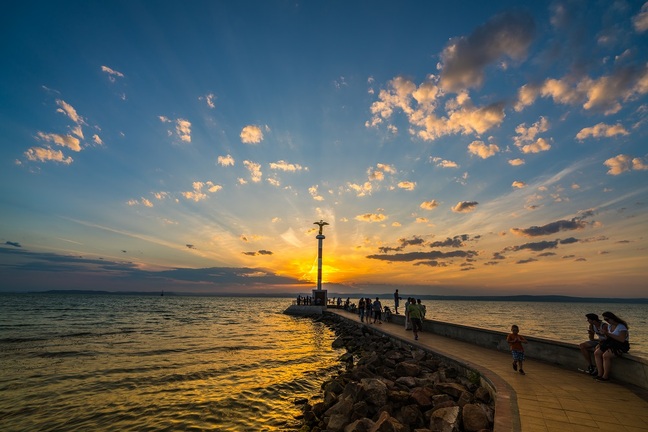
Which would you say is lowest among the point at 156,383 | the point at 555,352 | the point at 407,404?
the point at 156,383

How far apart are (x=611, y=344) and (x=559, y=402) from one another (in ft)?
9.41

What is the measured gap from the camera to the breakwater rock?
6523 millimetres

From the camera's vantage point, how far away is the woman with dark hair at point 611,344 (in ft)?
25.7

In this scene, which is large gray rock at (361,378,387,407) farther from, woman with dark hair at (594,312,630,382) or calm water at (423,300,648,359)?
calm water at (423,300,648,359)

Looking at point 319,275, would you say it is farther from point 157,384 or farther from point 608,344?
point 608,344

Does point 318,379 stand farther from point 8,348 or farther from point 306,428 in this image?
point 8,348

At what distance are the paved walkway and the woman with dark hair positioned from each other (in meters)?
0.35

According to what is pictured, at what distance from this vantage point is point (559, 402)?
6.45 meters

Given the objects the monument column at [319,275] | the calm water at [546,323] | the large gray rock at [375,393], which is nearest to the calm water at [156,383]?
the large gray rock at [375,393]

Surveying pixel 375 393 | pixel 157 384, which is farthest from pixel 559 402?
pixel 157 384

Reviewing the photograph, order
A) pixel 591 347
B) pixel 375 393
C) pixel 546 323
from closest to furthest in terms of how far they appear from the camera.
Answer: pixel 375 393 → pixel 591 347 → pixel 546 323

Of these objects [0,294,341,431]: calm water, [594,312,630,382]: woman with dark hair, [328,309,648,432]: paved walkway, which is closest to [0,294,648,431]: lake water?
[0,294,341,431]: calm water

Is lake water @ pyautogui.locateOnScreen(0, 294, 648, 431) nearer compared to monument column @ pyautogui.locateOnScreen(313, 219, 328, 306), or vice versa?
lake water @ pyautogui.locateOnScreen(0, 294, 648, 431)

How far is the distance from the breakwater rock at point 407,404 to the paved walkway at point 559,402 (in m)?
0.56
